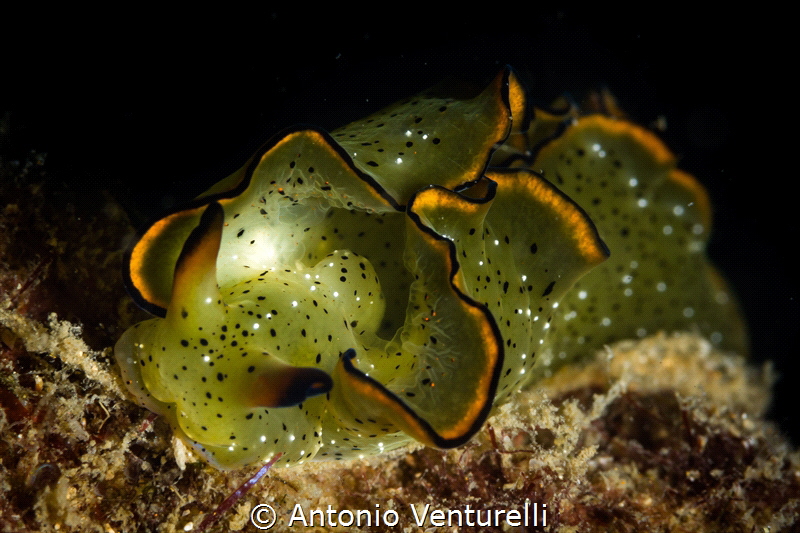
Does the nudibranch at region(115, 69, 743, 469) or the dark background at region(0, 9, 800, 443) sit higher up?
the dark background at region(0, 9, 800, 443)

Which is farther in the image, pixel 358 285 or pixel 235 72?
pixel 235 72

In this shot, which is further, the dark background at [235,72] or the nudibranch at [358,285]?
the dark background at [235,72]

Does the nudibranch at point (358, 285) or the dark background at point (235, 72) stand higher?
the dark background at point (235, 72)

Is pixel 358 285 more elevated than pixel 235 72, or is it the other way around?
pixel 235 72

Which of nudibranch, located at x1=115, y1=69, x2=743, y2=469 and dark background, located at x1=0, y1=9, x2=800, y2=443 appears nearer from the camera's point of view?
nudibranch, located at x1=115, y1=69, x2=743, y2=469

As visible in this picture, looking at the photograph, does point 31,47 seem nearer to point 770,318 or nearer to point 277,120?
point 277,120
